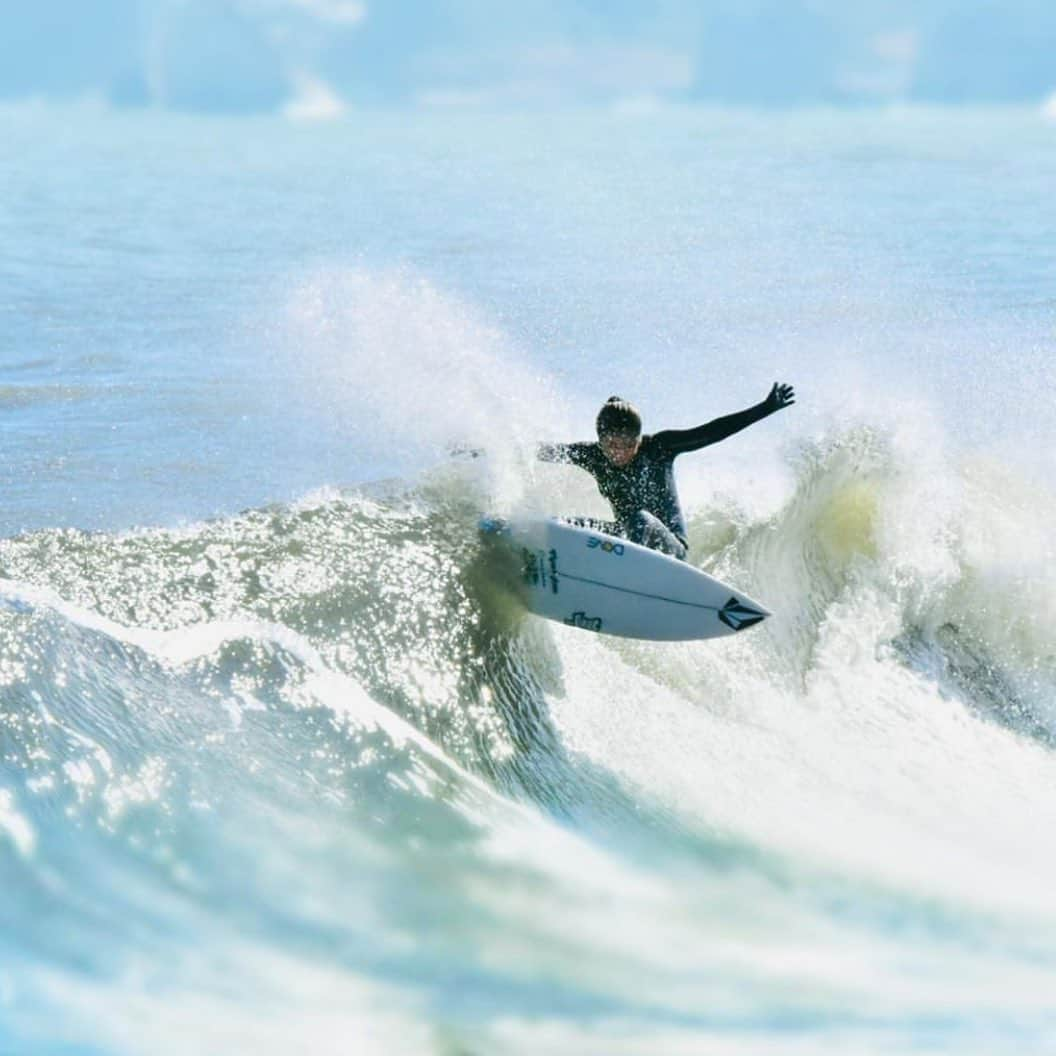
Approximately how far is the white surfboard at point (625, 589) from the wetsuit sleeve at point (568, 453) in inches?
24.3

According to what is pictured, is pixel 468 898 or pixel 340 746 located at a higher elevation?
pixel 340 746

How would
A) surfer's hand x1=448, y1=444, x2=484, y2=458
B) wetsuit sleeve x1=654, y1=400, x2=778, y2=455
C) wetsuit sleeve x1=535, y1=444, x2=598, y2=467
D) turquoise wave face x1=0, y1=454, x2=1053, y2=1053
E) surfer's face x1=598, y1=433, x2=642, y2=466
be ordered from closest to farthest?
1. turquoise wave face x1=0, y1=454, x2=1053, y2=1053
2. wetsuit sleeve x1=654, y1=400, x2=778, y2=455
3. surfer's face x1=598, y1=433, x2=642, y2=466
4. wetsuit sleeve x1=535, y1=444, x2=598, y2=467
5. surfer's hand x1=448, y1=444, x2=484, y2=458

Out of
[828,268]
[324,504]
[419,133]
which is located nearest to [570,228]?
[828,268]

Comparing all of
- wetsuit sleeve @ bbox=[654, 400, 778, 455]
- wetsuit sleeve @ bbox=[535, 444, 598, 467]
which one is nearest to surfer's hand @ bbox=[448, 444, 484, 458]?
wetsuit sleeve @ bbox=[535, 444, 598, 467]

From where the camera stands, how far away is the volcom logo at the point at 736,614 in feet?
26.4

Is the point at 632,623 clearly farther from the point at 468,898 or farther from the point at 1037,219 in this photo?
the point at 1037,219

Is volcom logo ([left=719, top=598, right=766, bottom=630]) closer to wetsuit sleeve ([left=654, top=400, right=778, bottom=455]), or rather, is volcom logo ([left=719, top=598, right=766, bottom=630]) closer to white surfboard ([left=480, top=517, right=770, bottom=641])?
white surfboard ([left=480, top=517, right=770, bottom=641])

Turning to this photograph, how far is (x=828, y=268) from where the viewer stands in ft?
82.1

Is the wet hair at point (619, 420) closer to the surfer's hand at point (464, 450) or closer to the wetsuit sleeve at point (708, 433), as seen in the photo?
the wetsuit sleeve at point (708, 433)

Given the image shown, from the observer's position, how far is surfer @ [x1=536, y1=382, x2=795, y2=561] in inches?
324

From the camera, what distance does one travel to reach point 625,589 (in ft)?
26.4

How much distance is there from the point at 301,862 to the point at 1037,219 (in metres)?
27.4

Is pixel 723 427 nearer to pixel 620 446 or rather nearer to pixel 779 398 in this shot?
pixel 779 398

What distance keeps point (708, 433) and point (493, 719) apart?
6.83ft
